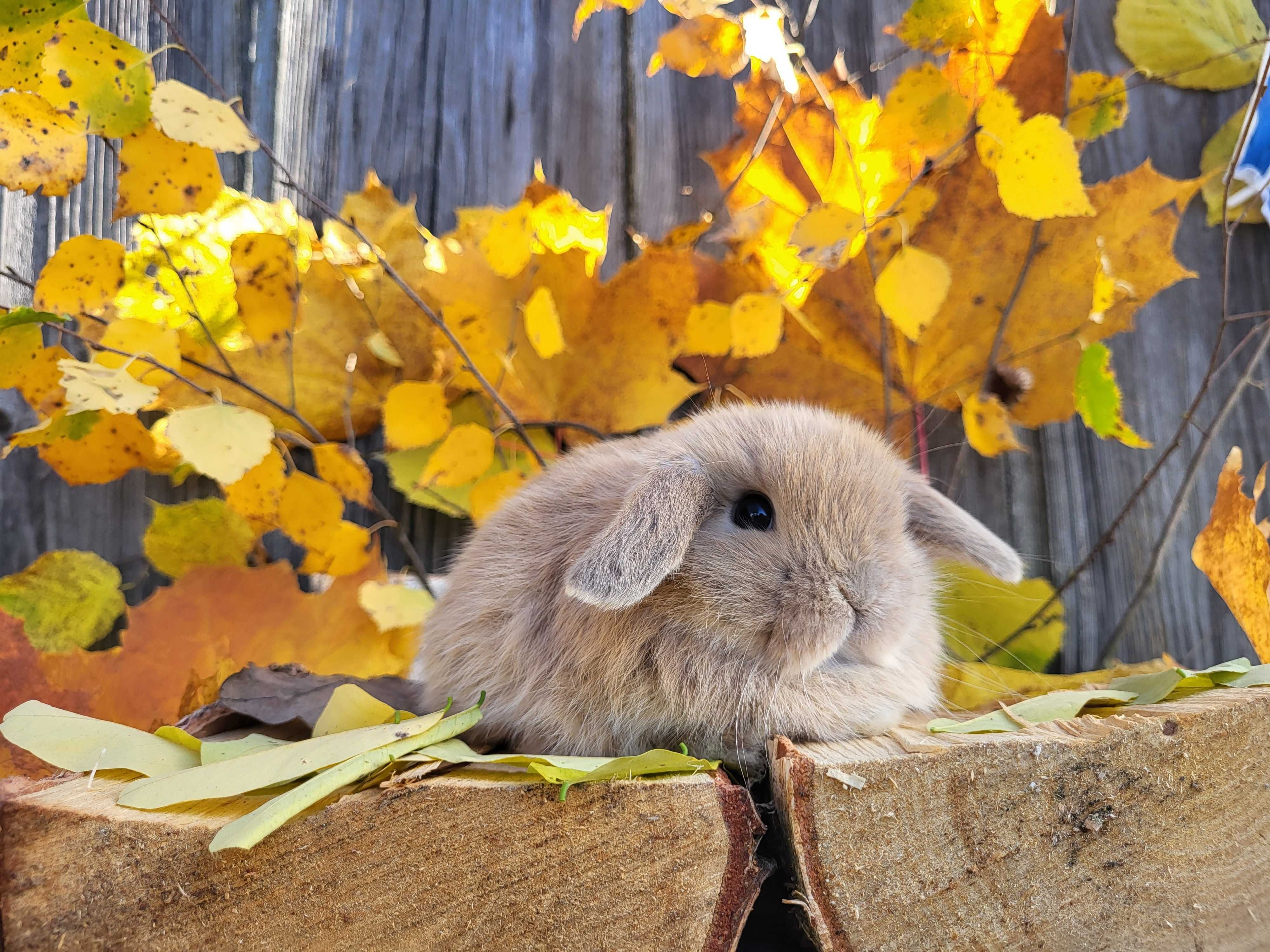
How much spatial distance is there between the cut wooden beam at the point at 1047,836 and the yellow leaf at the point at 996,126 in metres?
0.95

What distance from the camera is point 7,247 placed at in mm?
1994

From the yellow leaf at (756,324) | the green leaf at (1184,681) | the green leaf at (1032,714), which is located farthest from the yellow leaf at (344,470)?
the green leaf at (1184,681)

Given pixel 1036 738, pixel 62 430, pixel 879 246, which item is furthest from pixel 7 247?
pixel 1036 738

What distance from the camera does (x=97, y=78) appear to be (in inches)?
54.9

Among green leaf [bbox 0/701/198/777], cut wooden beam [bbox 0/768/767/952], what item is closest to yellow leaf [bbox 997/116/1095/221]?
cut wooden beam [bbox 0/768/767/952]

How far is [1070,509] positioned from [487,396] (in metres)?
1.47

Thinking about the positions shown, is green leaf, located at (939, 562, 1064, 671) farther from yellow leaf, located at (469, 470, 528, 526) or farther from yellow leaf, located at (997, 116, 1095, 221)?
yellow leaf, located at (469, 470, 528, 526)

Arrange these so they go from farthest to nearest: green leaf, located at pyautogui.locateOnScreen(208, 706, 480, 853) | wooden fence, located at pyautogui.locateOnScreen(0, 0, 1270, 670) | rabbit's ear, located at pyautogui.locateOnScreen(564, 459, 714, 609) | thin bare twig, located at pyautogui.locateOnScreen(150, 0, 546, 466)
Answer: wooden fence, located at pyautogui.locateOnScreen(0, 0, 1270, 670), thin bare twig, located at pyautogui.locateOnScreen(150, 0, 546, 466), rabbit's ear, located at pyautogui.locateOnScreen(564, 459, 714, 609), green leaf, located at pyautogui.locateOnScreen(208, 706, 480, 853)

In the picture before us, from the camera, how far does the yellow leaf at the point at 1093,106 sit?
5.67ft

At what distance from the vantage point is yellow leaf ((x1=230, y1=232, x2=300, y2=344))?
1.62 metres

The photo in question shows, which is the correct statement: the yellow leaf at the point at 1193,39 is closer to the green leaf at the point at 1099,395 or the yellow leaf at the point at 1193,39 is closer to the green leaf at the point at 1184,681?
the green leaf at the point at 1099,395

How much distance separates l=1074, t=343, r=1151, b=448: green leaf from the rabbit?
1.47 ft

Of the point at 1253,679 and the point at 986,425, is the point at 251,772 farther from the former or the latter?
the point at 986,425

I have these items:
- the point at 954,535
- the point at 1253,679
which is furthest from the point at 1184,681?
the point at 954,535
